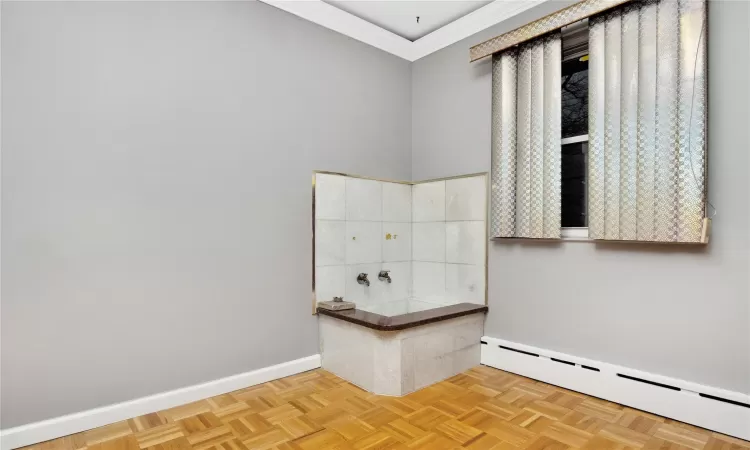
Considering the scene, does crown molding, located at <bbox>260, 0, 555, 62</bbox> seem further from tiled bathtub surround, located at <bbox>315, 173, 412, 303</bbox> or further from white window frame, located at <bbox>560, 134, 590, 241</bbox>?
tiled bathtub surround, located at <bbox>315, 173, 412, 303</bbox>

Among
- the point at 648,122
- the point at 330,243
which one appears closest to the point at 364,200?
the point at 330,243

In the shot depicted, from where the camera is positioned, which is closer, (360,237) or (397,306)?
(360,237)

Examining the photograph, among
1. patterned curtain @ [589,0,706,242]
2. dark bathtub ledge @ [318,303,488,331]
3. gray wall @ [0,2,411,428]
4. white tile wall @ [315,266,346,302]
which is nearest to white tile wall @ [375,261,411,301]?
white tile wall @ [315,266,346,302]

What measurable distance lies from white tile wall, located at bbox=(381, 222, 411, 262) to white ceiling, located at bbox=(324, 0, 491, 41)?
1616 mm

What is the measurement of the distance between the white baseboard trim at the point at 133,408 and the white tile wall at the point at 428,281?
116 cm

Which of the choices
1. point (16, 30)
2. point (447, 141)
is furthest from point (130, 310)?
point (447, 141)

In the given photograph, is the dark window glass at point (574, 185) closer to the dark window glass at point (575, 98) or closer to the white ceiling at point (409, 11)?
the dark window glass at point (575, 98)

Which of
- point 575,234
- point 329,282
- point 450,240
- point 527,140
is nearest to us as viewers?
point 575,234

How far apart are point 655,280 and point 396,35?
260 cm

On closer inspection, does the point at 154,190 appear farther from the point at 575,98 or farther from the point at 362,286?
the point at 575,98

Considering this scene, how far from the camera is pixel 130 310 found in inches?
86.3

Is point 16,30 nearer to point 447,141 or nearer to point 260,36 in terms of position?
point 260,36

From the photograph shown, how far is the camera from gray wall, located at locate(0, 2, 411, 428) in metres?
1.93

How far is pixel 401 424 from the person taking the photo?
2107 mm
